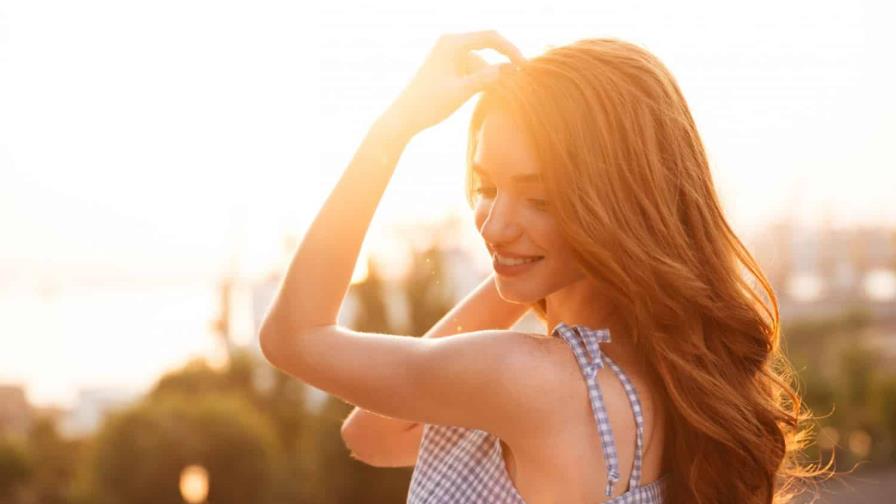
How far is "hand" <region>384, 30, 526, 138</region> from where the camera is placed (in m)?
1.33

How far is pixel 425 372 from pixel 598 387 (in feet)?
0.77

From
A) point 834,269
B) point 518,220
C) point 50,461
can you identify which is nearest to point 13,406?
point 50,461

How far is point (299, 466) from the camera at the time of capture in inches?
318

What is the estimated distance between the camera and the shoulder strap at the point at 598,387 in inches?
51.4

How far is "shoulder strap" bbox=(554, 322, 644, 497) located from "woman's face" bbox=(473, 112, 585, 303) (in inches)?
3.0

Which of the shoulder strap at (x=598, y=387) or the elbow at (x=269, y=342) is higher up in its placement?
the elbow at (x=269, y=342)

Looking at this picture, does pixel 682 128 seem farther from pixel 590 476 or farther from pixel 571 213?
pixel 590 476

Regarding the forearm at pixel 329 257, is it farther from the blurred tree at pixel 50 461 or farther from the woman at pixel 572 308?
the blurred tree at pixel 50 461

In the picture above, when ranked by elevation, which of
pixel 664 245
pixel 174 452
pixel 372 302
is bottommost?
pixel 174 452

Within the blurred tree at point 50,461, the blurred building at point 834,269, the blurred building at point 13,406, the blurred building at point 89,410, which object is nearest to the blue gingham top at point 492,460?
the blurred building at point 89,410

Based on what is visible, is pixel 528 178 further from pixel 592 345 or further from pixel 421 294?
pixel 421 294

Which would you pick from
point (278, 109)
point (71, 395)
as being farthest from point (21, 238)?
point (278, 109)

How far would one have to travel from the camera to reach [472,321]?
5.57 feet

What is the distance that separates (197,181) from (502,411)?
12.1 metres
